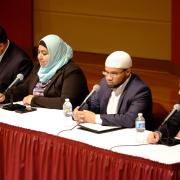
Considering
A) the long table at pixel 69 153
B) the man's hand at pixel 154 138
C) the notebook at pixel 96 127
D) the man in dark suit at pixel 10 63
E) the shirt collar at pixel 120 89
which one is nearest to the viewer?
the long table at pixel 69 153

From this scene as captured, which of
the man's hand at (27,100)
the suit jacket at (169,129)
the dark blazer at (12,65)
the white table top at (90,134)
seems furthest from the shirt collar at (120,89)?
the dark blazer at (12,65)

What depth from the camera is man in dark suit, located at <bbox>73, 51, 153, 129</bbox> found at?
170 inches

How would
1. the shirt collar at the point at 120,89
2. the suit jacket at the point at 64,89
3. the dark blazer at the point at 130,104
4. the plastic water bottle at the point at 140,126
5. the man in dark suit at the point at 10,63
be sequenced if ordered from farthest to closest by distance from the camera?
the man in dark suit at the point at 10,63 → the suit jacket at the point at 64,89 → the shirt collar at the point at 120,89 → the dark blazer at the point at 130,104 → the plastic water bottle at the point at 140,126

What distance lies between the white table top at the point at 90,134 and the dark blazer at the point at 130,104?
100 mm

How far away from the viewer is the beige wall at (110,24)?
8.09m

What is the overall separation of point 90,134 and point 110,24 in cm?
469

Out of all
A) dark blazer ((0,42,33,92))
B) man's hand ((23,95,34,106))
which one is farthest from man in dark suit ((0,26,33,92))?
man's hand ((23,95,34,106))

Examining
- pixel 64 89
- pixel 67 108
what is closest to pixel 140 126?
pixel 67 108

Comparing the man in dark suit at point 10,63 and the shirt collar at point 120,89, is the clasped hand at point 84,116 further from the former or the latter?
the man in dark suit at point 10,63

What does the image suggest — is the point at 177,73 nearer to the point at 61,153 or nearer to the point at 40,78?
the point at 40,78

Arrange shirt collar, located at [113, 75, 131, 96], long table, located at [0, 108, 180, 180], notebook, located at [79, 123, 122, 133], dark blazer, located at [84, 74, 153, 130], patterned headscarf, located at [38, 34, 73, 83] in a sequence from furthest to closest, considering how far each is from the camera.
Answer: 1. patterned headscarf, located at [38, 34, 73, 83]
2. shirt collar, located at [113, 75, 131, 96]
3. dark blazer, located at [84, 74, 153, 130]
4. notebook, located at [79, 123, 122, 133]
5. long table, located at [0, 108, 180, 180]

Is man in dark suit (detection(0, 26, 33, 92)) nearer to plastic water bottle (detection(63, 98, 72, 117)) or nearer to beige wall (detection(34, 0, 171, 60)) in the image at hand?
plastic water bottle (detection(63, 98, 72, 117))

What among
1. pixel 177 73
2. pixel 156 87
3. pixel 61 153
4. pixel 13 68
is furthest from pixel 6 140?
pixel 177 73

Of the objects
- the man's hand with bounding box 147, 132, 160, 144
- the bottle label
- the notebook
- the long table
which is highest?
the bottle label
